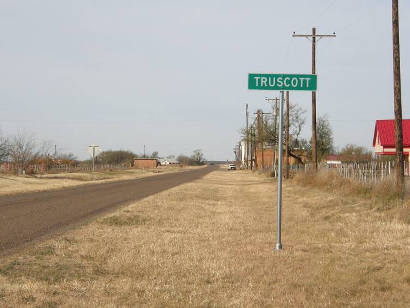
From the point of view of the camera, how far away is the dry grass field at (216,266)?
5863 millimetres

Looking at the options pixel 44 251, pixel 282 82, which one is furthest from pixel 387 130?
pixel 44 251

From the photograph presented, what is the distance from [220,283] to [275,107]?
1982 inches

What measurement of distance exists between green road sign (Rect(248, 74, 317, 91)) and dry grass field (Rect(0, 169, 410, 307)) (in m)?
2.99

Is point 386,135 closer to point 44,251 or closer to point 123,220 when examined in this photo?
point 123,220

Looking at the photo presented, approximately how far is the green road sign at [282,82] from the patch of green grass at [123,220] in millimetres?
5642

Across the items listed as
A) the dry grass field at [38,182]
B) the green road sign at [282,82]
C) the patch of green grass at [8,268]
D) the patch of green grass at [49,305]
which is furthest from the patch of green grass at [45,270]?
the dry grass field at [38,182]

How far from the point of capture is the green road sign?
9203 mm

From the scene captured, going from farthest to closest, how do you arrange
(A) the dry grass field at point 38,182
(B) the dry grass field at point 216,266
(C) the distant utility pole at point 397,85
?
(A) the dry grass field at point 38,182, (C) the distant utility pole at point 397,85, (B) the dry grass field at point 216,266

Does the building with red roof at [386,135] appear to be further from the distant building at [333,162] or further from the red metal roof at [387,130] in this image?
the distant building at [333,162]

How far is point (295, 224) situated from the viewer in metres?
13.0

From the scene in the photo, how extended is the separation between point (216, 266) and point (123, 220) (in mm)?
6406

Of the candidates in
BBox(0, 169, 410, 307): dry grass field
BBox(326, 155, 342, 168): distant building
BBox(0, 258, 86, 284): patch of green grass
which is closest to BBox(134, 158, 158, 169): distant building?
BBox(326, 155, 342, 168): distant building

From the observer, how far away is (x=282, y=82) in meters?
9.24

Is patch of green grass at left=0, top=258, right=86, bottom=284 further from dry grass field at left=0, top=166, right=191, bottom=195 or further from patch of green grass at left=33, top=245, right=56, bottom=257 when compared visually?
dry grass field at left=0, top=166, right=191, bottom=195
